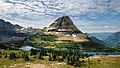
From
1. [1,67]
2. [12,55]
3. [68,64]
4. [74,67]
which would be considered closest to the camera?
[1,67]

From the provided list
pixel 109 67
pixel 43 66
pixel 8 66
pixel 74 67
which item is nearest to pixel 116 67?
pixel 109 67

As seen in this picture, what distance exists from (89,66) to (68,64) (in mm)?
14866

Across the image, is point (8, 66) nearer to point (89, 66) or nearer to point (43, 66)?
point (43, 66)

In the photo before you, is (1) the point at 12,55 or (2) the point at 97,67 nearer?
(2) the point at 97,67

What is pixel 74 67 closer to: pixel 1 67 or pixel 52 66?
pixel 52 66

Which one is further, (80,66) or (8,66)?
(80,66)

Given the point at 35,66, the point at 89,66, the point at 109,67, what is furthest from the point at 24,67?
the point at 109,67

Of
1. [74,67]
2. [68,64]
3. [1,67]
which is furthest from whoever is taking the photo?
[68,64]

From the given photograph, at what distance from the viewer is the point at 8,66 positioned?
424 ft

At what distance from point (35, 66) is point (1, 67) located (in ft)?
69.5

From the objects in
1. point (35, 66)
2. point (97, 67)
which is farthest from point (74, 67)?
point (35, 66)

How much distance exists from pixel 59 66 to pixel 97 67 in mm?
25914

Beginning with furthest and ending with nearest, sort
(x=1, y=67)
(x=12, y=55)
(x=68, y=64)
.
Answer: (x=12, y=55), (x=68, y=64), (x=1, y=67)

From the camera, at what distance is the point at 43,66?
434 feet
